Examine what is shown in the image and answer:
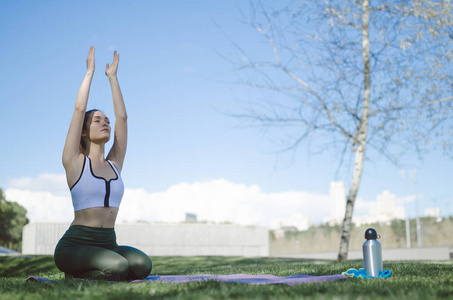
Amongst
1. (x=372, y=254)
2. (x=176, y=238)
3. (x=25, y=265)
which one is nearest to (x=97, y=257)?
(x=372, y=254)

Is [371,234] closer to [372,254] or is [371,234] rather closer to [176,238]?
[372,254]

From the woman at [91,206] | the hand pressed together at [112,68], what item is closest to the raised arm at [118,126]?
the hand pressed together at [112,68]

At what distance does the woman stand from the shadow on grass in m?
9.97

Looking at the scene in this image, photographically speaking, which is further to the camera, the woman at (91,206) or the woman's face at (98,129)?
the woman's face at (98,129)

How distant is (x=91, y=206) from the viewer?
3.91m

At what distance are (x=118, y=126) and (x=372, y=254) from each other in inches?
111

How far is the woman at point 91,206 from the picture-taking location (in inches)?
147

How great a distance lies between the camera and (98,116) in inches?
168

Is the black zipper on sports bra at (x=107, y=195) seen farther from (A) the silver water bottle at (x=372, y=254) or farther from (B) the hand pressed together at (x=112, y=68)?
(A) the silver water bottle at (x=372, y=254)

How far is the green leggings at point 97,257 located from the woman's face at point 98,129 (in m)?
0.87

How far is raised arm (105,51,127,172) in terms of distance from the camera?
455 cm

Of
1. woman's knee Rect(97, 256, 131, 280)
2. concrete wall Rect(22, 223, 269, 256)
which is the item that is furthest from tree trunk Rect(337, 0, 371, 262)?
concrete wall Rect(22, 223, 269, 256)

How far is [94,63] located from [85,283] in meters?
2.14

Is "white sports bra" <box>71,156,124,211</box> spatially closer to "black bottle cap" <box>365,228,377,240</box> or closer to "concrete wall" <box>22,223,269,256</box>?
"black bottle cap" <box>365,228,377,240</box>
